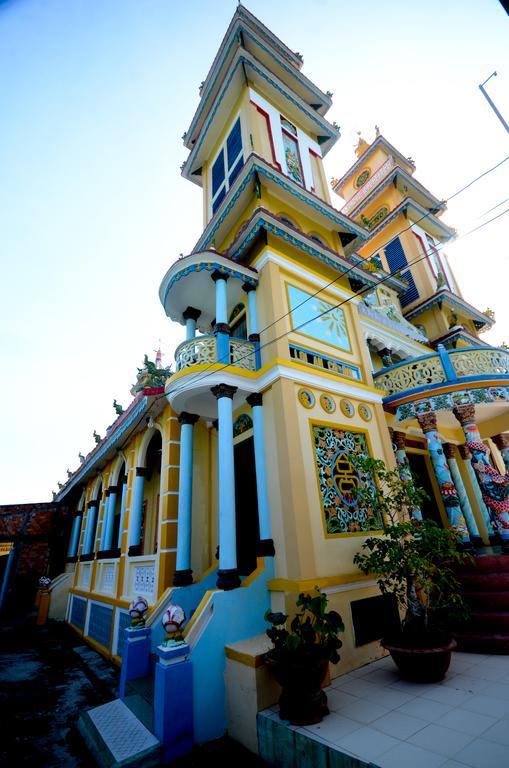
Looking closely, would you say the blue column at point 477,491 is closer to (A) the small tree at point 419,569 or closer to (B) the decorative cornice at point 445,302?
(B) the decorative cornice at point 445,302

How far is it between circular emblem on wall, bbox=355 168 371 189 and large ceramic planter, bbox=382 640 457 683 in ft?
66.4

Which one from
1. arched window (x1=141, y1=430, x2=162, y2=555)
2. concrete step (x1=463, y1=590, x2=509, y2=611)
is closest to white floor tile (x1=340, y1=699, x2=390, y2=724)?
concrete step (x1=463, y1=590, x2=509, y2=611)

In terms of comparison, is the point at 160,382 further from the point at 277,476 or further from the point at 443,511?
the point at 443,511

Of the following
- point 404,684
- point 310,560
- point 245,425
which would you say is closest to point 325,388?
point 245,425

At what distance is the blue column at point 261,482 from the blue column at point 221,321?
1.00m

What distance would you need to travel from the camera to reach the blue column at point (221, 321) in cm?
688

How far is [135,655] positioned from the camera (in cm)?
562

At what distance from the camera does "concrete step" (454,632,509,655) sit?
5.20m

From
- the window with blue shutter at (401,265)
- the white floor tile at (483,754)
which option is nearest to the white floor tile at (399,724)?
the white floor tile at (483,754)

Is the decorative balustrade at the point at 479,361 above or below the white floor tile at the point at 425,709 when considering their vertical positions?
above

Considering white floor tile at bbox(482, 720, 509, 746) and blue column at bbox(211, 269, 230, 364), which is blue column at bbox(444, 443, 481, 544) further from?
blue column at bbox(211, 269, 230, 364)

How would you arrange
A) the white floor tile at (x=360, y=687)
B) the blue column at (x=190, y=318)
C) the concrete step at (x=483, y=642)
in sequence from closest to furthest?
the white floor tile at (x=360, y=687)
the concrete step at (x=483, y=642)
the blue column at (x=190, y=318)

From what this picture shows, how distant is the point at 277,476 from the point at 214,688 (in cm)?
291

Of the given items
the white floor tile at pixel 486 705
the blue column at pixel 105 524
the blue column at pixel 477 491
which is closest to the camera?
the white floor tile at pixel 486 705
